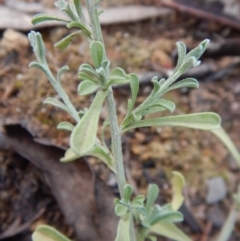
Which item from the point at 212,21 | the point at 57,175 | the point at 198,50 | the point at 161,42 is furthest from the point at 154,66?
the point at 198,50

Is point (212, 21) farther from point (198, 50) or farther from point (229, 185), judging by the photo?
point (198, 50)

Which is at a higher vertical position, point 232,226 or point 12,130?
point 12,130

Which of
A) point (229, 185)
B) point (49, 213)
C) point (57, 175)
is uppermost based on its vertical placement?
point (57, 175)

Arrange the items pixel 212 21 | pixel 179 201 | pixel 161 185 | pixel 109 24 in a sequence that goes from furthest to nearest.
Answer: pixel 212 21, pixel 109 24, pixel 161 185, pixel 179 201

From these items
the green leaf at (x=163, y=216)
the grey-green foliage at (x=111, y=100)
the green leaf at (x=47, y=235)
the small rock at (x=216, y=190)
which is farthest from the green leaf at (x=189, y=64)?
the small rock at (x=216, y=190)

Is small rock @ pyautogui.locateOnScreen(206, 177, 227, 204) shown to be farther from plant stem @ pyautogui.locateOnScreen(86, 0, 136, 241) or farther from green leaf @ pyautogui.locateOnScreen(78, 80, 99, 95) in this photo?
green leaf @ pyautogui.locateOnScreen(78, 80, 99, 95)

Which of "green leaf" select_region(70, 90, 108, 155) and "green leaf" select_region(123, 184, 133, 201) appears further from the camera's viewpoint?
"green leaf" select_region(123, 184, 133, 201)

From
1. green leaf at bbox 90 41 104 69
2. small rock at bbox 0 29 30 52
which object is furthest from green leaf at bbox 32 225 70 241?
small rock at bbox 0 29 30 52
